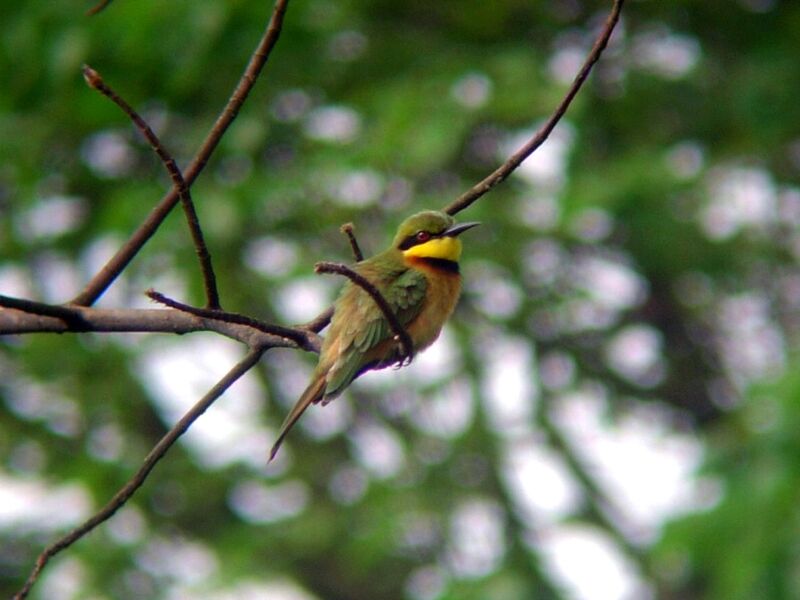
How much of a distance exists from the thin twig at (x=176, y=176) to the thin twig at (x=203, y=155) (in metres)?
0.05

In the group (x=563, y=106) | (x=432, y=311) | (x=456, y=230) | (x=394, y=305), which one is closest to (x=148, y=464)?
(x=563, y=106)

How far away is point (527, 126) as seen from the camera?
674 cm

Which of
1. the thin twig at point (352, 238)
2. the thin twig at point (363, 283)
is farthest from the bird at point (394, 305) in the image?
the thin twig at point (363, 283)

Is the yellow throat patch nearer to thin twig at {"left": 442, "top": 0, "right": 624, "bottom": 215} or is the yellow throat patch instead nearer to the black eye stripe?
the black eye stripe

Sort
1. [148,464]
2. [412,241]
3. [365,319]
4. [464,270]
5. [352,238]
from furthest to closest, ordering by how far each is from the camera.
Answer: [464,270]
[412,241]
[365,319]
[352,238]
[148,464]

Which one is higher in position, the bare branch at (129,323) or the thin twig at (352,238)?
the thin twig at (352,238)

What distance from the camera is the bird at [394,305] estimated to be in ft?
10.4

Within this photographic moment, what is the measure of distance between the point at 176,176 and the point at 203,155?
163 millimetres

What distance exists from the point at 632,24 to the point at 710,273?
5.01 feet

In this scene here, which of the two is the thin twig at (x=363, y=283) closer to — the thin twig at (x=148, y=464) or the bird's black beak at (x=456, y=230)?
the thin twig at (x=148, y=464)

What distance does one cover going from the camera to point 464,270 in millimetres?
7566

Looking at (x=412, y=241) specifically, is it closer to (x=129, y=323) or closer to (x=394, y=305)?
(x=394, y=305)

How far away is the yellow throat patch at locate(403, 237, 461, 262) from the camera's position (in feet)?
12.8

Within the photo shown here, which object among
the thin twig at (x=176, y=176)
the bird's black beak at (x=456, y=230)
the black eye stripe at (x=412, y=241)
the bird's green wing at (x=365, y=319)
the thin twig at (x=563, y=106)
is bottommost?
the thin twig at (x=176, y=176)
